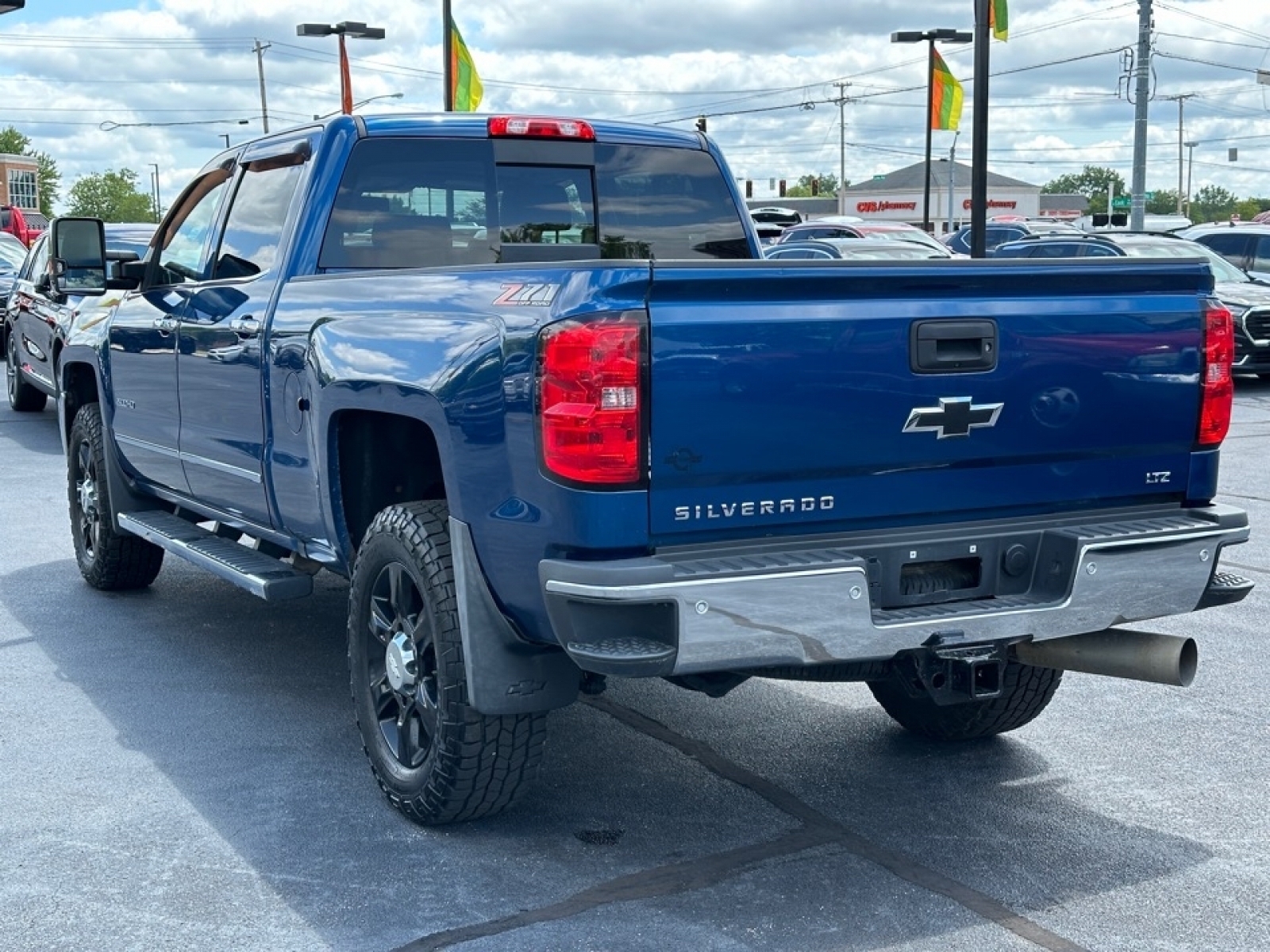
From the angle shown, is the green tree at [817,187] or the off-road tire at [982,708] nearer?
the off-road tire at [982,708]

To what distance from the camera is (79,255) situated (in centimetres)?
695

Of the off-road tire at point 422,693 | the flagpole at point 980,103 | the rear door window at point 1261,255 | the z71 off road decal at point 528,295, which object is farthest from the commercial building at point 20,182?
the z71 off road decal at point 528,295

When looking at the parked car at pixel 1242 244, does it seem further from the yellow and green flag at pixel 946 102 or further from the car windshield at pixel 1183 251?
the yellow and green flag at pixel 946 102

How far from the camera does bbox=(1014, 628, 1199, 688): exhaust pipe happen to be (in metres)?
4.34

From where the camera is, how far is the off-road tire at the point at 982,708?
5.33 metres

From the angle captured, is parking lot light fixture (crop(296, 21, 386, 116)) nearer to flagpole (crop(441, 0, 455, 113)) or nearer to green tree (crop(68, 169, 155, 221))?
flagpole (crop(441, 0, 455, 113))

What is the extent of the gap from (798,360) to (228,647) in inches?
147

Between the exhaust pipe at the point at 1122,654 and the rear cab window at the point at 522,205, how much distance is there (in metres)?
2.15

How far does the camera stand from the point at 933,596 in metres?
Result: 4.28

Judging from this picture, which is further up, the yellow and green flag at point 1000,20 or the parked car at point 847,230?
the yellow and green flag at point 1000,20

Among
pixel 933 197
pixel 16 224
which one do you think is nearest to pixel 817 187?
pixel 933 197

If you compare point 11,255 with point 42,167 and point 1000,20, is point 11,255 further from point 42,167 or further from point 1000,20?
point 42,167

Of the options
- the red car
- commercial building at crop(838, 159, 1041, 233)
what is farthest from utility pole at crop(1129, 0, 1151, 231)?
commercial building at crop(838, 159, 1041, 233)

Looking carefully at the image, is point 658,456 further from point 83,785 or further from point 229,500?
point 229,500
